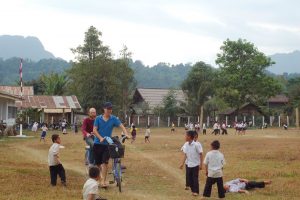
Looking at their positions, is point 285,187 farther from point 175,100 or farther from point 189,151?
point 175,100

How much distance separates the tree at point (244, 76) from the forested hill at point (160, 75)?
65776 mm

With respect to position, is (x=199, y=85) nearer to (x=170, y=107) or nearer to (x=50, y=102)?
(x=170, y=107)

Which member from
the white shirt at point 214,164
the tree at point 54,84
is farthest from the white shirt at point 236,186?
the tree at point 54,84

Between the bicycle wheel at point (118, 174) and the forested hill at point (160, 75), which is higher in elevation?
the forested hill at point (160, 75)

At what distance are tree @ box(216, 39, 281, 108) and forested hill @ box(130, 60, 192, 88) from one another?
65.8m

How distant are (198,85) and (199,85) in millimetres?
142

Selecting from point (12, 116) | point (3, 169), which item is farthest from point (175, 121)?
point (3, 169)

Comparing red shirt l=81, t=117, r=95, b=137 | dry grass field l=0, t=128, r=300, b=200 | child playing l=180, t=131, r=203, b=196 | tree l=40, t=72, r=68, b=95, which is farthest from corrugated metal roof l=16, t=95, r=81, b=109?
child playing l=180, t=131, r=203, b=196

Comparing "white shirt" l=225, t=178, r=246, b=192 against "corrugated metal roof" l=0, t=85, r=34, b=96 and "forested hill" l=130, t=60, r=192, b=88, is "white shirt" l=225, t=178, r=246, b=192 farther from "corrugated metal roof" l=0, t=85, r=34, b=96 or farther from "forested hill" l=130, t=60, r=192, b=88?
"forested hill" l=130, t=60, r=192, b=88

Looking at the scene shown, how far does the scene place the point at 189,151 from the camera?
1131 cm

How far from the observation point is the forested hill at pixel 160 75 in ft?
496

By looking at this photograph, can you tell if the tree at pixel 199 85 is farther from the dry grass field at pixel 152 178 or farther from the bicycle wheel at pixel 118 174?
the bicycle wheel at pixel 118 174

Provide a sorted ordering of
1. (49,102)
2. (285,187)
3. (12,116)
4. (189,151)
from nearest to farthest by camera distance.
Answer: (189,151) < (285,187) < (12,116) < (49,102)

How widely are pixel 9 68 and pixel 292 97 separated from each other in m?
91.9
